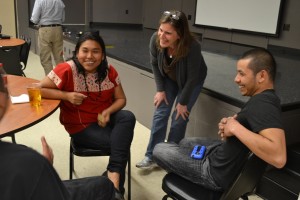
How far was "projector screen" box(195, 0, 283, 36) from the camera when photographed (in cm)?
484

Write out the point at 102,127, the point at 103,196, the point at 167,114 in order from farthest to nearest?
the point at 167,114
the point at 102,127
the point at 103,196

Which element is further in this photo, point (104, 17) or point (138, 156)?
point (104, 17)

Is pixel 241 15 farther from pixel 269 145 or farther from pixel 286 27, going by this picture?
pixel 269 145

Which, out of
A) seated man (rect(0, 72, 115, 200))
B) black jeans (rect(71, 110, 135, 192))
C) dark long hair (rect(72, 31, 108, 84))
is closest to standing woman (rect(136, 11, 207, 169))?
dark long hair (rect(72, 31, 108, 84))

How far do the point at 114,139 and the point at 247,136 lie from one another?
82 centimetres

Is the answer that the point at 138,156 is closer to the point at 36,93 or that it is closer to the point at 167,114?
the point at 167,114

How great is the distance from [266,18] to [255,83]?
13.2 ft

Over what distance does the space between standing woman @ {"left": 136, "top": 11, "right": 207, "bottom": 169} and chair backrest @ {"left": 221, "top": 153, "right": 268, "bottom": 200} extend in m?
0.97

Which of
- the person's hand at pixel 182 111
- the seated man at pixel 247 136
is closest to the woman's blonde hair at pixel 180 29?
the person's hand at pixel 182 111

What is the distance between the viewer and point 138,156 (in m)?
2.67

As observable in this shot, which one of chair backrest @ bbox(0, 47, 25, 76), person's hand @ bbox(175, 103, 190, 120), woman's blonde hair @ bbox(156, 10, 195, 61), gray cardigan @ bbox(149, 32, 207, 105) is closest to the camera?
woman's blonde hair @ bbox(156, 10, 195, 61)

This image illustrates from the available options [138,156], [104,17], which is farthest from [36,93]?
[104,17]

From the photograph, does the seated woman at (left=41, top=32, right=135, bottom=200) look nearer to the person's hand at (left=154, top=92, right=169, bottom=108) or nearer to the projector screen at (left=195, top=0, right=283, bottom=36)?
the person's hand at (left=154, top=92, right=169, bottom=108)

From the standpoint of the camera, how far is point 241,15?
534 centimetres
